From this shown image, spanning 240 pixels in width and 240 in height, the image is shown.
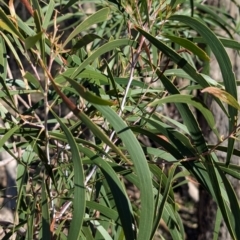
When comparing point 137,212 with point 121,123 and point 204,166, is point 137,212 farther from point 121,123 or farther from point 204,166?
point 121,123

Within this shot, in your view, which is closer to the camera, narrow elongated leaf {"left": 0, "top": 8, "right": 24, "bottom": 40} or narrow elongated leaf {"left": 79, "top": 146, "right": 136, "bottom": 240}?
narrow elongated leaf {"left": 0, "top": 8, "right": 24, "bottom": 40}

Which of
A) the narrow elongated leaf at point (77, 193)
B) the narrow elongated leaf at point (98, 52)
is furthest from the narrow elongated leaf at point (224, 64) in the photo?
the narrow elongated leaf at point (77, 193)

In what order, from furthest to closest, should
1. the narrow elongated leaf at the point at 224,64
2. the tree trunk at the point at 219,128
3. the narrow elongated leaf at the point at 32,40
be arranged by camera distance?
the tree trunk at the point at 219,128 → the narrow elongated leaf at the point at 224,64 → the narrow elongated leaf at the point at 32,40

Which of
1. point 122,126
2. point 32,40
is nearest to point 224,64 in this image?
point 122,126

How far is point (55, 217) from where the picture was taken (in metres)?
1.06

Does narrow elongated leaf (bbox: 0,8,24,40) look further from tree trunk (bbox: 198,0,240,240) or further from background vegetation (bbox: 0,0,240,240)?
tree trunk (bbox: 198,0,240,240)

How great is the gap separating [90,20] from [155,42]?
0.38 feet

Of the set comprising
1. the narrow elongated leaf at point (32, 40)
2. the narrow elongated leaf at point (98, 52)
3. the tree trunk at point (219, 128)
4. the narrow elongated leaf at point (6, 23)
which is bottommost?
the tree trunk at point (219, 128)

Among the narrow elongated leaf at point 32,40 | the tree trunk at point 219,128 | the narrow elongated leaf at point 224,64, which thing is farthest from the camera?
the tree trunk at point 219,128

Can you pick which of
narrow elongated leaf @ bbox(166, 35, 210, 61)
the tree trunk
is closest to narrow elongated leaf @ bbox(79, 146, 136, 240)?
narrow elongated leaf @ bbox(166, 35, 210, 61)

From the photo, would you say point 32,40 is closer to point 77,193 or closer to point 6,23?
point 6,23

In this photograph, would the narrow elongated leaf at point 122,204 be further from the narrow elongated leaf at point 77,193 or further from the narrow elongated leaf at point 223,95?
the narrow elongated leaf at point 223,95

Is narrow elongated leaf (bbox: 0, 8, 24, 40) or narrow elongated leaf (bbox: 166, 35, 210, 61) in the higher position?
narrow elongated leaf (bbox: 0, 8, 24, 40)

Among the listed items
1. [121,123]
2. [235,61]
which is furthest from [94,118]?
[235,61]
